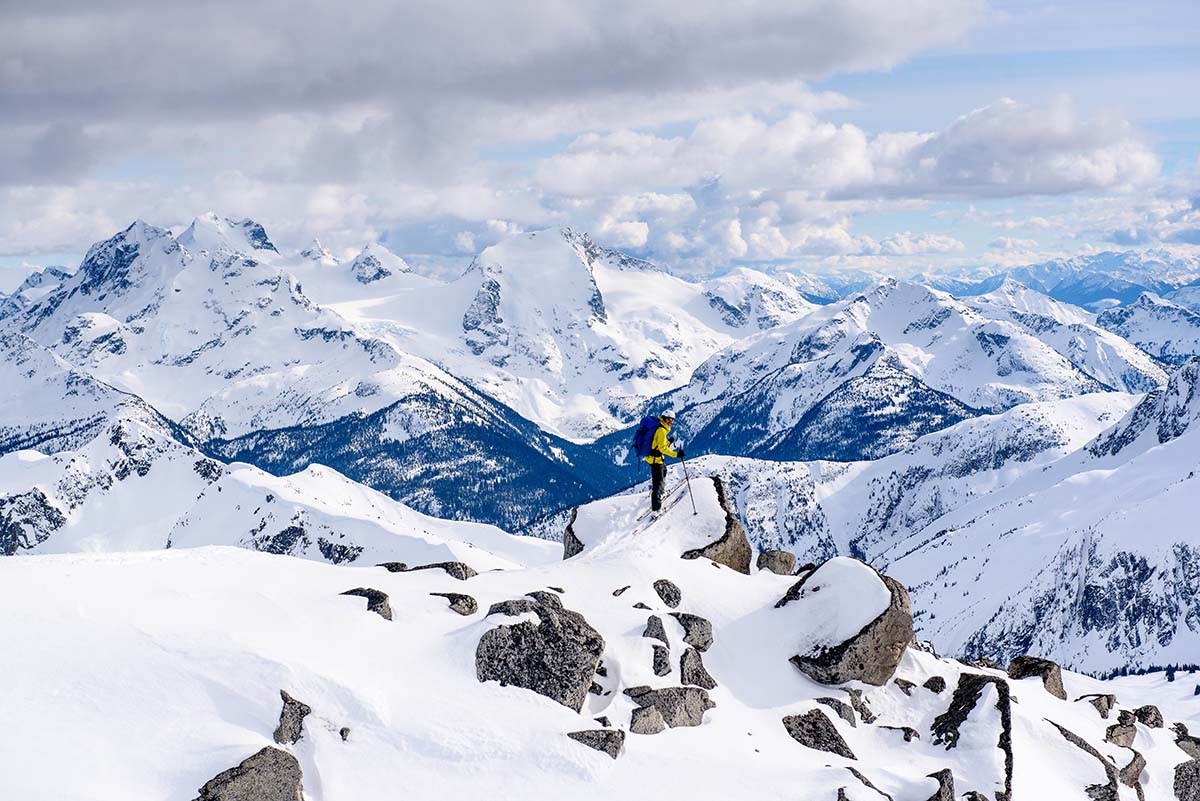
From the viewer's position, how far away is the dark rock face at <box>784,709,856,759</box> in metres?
27.6

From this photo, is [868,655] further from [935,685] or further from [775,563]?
[775,563]

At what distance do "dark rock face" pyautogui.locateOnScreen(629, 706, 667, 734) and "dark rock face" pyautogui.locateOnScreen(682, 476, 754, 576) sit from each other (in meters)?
14.0

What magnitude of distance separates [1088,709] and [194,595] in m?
37.7

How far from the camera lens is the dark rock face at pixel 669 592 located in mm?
34531

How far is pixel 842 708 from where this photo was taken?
98.0 feet

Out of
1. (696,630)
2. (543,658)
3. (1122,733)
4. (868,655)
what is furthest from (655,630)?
(1122,733)

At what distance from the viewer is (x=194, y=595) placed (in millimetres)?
26812

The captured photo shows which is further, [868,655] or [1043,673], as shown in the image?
[1043,673]

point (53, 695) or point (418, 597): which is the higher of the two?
point (53, 695)

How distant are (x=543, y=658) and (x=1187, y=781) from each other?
28201mm

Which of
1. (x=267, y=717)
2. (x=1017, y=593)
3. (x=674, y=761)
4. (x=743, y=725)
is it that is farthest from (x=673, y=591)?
(x=1017, y=593)

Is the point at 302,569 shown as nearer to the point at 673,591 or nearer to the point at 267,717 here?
the point at 267,717

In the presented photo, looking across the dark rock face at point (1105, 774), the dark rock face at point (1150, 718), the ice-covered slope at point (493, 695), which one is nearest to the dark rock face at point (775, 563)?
the ice-covered slope at point (493, 695)

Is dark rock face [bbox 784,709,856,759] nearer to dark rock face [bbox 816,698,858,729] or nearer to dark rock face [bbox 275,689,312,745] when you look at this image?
dark rock face [bbox 816,698,858,729]
